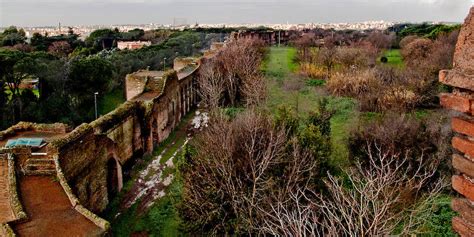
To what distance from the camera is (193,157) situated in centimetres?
1680

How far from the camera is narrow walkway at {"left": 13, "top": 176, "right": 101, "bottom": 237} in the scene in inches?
468

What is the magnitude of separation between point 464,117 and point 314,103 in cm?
3117

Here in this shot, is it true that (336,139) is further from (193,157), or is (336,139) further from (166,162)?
(193,157)

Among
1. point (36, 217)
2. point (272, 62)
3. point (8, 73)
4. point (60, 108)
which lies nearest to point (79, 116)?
point (60, 108)

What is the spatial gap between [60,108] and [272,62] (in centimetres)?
3083

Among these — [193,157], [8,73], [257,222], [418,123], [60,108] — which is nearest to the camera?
[257,222]

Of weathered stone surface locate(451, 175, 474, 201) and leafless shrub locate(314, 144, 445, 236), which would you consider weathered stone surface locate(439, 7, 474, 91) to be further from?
leafless shrub locate(314, 144, 445, 236)

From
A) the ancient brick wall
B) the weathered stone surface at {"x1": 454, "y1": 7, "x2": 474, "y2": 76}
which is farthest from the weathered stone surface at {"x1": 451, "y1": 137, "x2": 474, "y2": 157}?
the weathered stone surface at {"x1": 454, "y1": 7, "x2": 474, "y2": 76}

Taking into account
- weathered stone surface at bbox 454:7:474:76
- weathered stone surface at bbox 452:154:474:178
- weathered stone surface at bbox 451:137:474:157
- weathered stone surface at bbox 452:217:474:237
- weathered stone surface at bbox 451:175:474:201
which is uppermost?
weathered stone surface at bbox 454:7:474:76

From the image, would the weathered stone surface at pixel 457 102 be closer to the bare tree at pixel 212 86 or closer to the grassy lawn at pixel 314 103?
the grassy lawn at pixel 314 103

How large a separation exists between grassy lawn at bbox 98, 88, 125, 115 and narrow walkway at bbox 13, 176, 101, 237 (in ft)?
77.9

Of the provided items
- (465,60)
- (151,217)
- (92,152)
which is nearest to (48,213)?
(92,152)

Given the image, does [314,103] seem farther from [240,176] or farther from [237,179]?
[237,179]

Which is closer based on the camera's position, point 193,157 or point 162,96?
point 193,157
